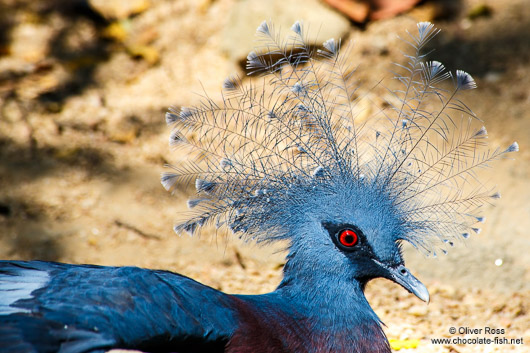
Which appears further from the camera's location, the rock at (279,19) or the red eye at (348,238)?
the rock at (279,19)

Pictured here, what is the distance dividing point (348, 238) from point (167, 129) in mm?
2913

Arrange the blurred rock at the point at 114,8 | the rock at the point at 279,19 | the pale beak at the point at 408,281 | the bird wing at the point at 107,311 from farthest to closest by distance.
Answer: the blurred rock at the point at 114,8 → the rock at the point at 279,19 → the pale beak at the point at 408,281 → the bird wing at the point at 107,311

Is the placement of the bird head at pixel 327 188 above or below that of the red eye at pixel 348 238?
above

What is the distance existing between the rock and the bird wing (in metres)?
3.27

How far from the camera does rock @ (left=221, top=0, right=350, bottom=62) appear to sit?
5.32 metres

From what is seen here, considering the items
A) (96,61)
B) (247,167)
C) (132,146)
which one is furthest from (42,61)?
(247,167)

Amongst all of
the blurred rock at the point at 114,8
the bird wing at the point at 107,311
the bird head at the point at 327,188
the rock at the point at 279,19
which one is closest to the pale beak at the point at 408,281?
the bird head at the point at 327,188

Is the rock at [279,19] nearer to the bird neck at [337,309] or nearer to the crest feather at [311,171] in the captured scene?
the crest feather at [311,171]

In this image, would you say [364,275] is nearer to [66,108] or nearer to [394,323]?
[394,323]

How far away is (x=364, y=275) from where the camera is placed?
2607 millimetres

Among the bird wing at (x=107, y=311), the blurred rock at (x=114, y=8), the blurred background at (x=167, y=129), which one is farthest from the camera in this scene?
the blurred rock at (x=114, y=8)

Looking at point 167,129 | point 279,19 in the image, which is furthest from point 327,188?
point 279,19

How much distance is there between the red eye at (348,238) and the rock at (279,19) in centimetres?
306

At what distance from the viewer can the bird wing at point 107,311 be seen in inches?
82.0
